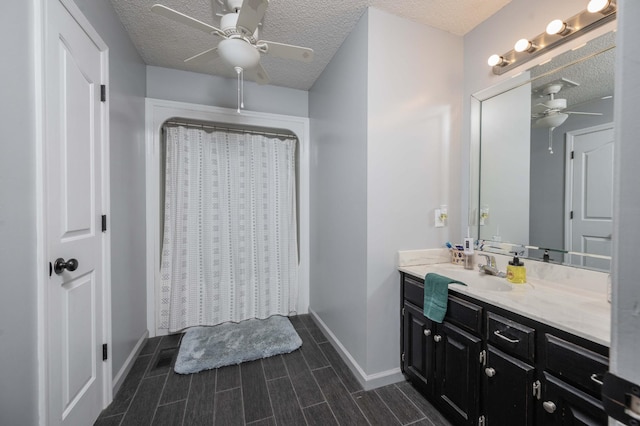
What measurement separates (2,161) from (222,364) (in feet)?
5.94

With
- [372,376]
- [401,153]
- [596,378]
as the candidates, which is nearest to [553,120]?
[401,153]

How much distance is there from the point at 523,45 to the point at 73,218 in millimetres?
2838

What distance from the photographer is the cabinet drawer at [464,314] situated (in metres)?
1.27

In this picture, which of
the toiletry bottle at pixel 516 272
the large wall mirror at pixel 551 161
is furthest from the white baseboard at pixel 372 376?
the large wall mirror at pixel 551 161

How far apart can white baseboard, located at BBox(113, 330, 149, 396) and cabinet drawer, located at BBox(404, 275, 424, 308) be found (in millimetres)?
2120

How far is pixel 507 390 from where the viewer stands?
112 cm

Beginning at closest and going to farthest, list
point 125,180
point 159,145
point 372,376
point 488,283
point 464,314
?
point 464,314, point 488,283, point 372,376, point 125,180, point 159,145

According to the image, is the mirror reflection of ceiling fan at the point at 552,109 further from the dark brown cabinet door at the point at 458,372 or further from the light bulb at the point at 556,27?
the dark brown cabinet door at the point at 458,372

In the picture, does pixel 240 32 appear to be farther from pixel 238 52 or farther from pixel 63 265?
pixel 63 265

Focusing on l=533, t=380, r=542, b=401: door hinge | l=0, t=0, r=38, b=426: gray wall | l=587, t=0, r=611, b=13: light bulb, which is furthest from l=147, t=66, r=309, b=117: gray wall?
l=533, t=380, r=542, b=401: door hinge

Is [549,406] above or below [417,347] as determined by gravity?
above

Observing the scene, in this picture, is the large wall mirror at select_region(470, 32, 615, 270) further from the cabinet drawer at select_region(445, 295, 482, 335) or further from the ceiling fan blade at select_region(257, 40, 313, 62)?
the ceiling fan blade at select_region(257, 40, 313, 62)

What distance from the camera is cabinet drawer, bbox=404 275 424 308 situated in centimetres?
163

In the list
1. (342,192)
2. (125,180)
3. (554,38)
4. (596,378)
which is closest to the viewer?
(596,378)
